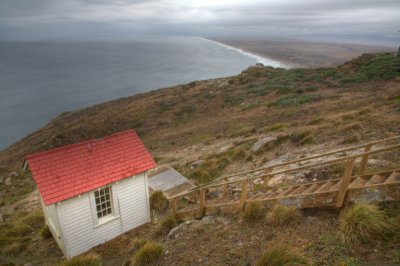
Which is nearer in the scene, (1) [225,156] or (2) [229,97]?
(1) [225,156]

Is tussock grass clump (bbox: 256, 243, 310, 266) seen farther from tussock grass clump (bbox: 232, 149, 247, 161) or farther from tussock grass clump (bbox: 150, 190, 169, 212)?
tussock grass clump (bbox: 232, 149, 247, 161)

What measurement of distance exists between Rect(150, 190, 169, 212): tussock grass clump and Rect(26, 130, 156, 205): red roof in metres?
2.28

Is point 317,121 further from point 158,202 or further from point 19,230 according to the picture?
point 19,230

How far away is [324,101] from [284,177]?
701 inches

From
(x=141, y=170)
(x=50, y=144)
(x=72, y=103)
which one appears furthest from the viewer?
(x=72, y=103)

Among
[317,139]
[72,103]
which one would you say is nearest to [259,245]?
[317,139]

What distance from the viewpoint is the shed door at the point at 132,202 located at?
1262cm

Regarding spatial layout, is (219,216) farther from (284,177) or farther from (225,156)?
(225,156)

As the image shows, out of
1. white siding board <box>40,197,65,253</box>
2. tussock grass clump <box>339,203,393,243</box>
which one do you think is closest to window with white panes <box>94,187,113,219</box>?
white siding board <box>40,197,65,253</box>

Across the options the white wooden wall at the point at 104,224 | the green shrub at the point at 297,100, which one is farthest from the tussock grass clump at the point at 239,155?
the green shrub at the point at 297,100

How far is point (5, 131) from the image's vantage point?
59.0 meters

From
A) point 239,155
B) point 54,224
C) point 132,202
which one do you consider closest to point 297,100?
point 239,155

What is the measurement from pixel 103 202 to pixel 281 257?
28.1ft

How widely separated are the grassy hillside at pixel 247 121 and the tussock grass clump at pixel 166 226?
2.88 m
